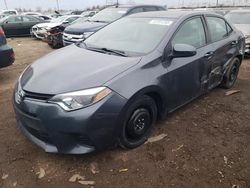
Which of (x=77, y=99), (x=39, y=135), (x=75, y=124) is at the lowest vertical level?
(x=39, y=135)

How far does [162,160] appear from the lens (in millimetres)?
3238

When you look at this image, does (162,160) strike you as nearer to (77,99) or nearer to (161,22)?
(77,99)

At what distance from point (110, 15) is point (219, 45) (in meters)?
5.72

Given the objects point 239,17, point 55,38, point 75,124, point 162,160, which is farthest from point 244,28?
point 75,124

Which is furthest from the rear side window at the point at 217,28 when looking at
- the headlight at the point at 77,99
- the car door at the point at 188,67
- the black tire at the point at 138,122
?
the headlight at the point at 77,99

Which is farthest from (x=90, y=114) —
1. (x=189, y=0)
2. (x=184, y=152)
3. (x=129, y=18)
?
Result: (x=189, y=0)

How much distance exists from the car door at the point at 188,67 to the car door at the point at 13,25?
13.1m

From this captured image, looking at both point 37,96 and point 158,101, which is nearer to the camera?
point 37,96

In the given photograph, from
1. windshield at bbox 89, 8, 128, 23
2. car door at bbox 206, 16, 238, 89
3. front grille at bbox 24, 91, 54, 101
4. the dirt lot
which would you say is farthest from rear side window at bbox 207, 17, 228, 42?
windshield at bbox 89, 8, 128, 23

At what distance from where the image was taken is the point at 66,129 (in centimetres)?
282

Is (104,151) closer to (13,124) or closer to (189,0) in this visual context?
Result: (13,124)

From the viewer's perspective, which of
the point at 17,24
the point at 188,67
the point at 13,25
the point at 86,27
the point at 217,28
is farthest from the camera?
the point at 17,24

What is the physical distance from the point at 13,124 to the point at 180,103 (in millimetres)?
2408

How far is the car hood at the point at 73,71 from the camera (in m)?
2.97
